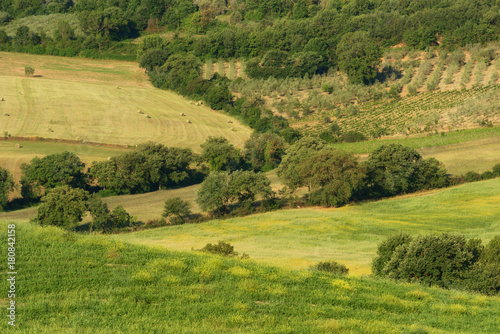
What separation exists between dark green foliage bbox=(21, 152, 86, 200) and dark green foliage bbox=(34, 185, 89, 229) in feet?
51.9

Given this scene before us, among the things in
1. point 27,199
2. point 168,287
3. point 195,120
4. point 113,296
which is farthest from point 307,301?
point 195,120

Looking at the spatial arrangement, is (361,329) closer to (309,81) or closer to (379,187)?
(379,187)

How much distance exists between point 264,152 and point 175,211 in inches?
1471

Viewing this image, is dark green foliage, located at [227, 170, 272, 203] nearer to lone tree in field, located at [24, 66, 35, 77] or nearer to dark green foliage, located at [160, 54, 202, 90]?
dark green foliage, located at [160, 54, 202, 90]

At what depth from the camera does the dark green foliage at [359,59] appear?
504ft

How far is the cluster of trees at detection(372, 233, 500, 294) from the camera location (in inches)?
1332

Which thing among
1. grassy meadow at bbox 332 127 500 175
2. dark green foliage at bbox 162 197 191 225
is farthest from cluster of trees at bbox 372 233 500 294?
grassy meadow at bbox 332 127 500 175

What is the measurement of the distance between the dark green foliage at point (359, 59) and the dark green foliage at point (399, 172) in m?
68.2

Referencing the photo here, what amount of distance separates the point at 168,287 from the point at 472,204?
213ft

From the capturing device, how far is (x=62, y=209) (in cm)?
6950

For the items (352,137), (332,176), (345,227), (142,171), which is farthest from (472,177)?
(142,171)

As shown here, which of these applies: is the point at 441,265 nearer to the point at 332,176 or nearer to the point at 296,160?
the point at 332,176

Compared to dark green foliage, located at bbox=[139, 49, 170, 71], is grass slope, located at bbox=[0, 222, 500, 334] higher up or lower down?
lower down

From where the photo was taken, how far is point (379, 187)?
8806 cm
